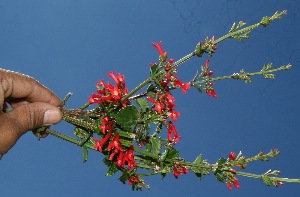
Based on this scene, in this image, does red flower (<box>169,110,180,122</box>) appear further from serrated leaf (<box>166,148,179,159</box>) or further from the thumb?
the thumb

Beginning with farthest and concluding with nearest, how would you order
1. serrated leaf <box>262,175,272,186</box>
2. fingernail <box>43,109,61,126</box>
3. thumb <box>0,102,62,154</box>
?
1. fingernail <box>43,109,61,126</box>
2. thumb <box>0,102,62,154</box>
3. serrated leaf <box>262,175,272,186</box>

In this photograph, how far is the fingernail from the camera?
1.02 meters

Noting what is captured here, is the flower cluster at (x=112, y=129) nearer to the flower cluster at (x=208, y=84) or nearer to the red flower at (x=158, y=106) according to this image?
the red flower at (x=158, y=106)

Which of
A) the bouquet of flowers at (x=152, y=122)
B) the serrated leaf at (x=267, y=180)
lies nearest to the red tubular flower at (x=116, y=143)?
the bouquet of flowers at (x=152, y=122)

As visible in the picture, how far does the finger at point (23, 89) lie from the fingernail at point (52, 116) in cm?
13

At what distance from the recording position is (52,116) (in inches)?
40.4

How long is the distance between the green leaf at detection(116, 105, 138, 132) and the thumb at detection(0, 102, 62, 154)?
238 millimetres

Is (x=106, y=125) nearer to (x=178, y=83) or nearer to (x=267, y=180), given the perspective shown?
(x=178, y=83)

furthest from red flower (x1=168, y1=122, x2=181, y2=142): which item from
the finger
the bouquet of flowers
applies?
the finger

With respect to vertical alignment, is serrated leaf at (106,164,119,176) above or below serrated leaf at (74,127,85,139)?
below

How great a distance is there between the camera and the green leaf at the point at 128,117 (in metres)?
0.87

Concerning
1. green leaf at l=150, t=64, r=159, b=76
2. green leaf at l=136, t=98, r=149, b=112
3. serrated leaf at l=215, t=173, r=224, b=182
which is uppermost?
green leaf at l=150, t=64, r=159, b=76

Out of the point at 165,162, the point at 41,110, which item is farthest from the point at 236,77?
the point at 41,110

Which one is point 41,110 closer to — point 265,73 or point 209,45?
point 209,45
